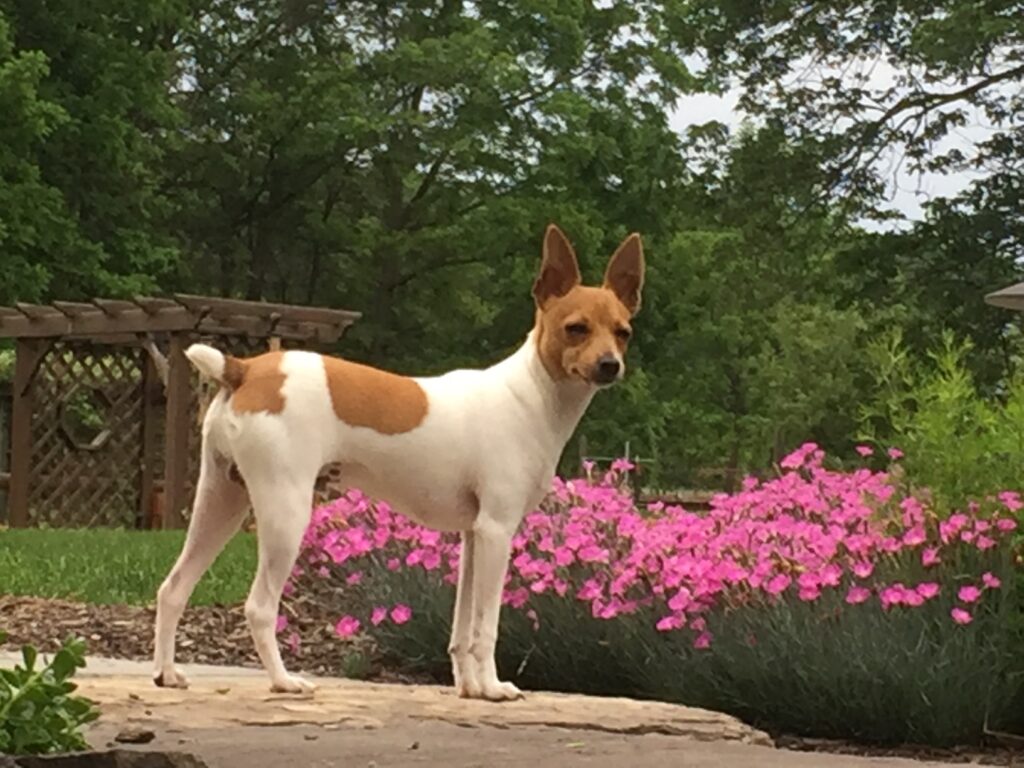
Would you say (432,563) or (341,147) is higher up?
(341,147)

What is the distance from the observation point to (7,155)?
2055 cm

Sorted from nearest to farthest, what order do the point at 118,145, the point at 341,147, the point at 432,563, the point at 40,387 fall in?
the point at 432,563 → the point at 40,387 → the point at 118,145 → the point at 341,147

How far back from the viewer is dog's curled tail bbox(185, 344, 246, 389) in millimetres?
4473

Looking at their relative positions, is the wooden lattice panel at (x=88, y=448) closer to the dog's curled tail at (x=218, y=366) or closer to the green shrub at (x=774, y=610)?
the green shrub at (x=774, y=610)

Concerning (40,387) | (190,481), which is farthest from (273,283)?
(190,481)

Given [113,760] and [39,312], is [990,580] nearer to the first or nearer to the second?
[113,760]

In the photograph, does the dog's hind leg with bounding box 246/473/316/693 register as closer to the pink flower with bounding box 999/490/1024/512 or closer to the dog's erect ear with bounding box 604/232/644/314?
the dog's erect ear with bounding box 604/232/644/314

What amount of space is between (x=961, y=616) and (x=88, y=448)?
44.8 feet

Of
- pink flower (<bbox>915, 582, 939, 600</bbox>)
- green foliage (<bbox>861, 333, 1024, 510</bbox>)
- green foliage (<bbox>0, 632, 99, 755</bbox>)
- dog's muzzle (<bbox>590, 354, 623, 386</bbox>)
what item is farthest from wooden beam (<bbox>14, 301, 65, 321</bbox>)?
green foliage (<bbox>0, 632, 99, 755</bbox>)

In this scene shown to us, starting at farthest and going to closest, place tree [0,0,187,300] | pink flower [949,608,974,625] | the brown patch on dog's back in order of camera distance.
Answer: tree [0,0,187,300]
pink flower [949,608,974,625]
the brown patch on dog's back

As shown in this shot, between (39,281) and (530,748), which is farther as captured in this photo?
(39,281)

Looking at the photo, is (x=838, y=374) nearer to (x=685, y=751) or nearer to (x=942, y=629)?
(x=942, y=629)

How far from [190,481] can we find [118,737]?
1347 centimetres

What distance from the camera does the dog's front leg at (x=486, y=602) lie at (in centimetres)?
467
